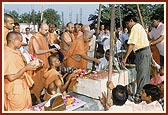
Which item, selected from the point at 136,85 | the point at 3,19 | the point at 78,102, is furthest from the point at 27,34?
the point at 136,85

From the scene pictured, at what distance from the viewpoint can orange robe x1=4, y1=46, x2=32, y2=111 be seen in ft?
13.0

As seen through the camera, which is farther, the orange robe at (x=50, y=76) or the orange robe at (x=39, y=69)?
the orange robe at (x=39, y=69)

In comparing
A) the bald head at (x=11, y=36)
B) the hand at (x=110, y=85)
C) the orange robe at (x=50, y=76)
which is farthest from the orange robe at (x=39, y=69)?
the hand at (x=110, y=85)

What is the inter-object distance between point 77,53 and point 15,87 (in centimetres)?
95

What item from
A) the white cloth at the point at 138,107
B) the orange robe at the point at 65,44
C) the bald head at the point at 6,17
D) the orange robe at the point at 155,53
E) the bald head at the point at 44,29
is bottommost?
the white cloth at the point at 138,107

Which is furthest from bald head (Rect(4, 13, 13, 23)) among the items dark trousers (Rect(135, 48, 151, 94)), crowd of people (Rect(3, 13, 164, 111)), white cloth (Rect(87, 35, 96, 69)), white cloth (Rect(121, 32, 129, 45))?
dark trousers (Rect(135, 48, 151, 94))

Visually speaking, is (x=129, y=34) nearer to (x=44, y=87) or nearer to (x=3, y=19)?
(x=44, y=87)

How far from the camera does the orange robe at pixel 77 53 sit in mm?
4602

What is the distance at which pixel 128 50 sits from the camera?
14.7ft

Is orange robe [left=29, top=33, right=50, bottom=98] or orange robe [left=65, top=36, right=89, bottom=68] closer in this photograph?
orange robe [left=29, top=33, right=50, bottom=98]

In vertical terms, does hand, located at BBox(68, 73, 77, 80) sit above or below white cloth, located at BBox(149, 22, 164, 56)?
below

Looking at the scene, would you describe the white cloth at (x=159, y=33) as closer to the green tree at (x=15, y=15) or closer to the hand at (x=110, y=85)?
the hand at (x=110, y=85)

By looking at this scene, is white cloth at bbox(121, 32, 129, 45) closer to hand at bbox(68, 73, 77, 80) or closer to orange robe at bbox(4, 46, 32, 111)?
hand at bbox(68, 73, 77, 80)

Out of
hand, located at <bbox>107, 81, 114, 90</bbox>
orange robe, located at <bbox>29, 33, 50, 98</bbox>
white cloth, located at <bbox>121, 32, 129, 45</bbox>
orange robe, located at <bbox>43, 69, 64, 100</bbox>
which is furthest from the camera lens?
white cloth, located at <bbox>121, 32, 129, 45</bbox>
